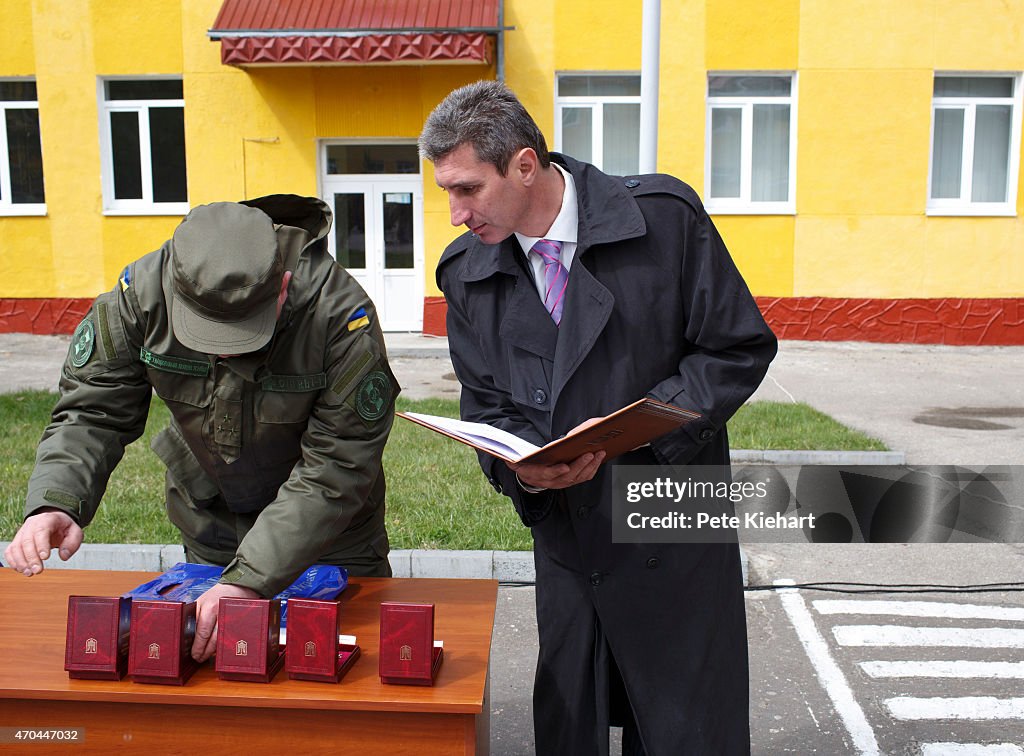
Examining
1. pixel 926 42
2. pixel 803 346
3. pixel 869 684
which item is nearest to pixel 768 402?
pixel 803 346

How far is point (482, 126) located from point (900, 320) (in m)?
13.3

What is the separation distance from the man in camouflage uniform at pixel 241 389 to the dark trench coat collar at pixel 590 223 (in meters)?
0.41

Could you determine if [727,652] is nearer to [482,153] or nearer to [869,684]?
[482,153]

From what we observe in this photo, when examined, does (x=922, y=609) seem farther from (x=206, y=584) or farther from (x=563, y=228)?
(x=206, y=584)

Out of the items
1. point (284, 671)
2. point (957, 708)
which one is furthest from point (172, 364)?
point (957, 708)

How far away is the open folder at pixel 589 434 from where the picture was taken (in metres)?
2.09

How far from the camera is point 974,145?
14.5 meters

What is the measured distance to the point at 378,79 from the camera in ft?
45.9

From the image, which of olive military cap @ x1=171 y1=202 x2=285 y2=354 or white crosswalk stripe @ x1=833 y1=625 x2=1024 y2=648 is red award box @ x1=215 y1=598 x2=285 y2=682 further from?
white crosswalk stripe @ x1=833 y1=625 x2=1024 y2=648

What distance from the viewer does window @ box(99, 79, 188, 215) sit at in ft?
47.7

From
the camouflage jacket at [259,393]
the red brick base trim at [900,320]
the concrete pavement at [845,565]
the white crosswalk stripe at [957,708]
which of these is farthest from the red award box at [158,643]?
the red brick base trim at [900,320]

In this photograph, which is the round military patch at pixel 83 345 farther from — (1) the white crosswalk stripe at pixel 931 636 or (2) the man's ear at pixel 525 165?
(1) the white crosswalk stripe at pixel 931 636

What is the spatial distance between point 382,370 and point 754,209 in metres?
12.4

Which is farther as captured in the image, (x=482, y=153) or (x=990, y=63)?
(x=990, y=63)
